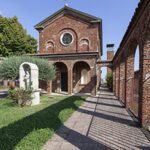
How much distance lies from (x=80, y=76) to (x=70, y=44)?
390cm

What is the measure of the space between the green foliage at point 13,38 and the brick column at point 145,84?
2971cm

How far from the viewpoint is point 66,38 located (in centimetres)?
2145

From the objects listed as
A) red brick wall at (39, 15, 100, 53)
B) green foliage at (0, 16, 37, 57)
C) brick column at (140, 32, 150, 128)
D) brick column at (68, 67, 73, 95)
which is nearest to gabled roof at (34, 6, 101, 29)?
red brick wall at (39, 15, 100, 53)

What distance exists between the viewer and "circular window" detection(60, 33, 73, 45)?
2127cm

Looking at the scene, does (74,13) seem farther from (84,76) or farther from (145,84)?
(145,84)

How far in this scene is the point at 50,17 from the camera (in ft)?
72.2

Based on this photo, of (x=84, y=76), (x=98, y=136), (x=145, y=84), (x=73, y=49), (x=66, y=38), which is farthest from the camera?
(x=66, y=38)

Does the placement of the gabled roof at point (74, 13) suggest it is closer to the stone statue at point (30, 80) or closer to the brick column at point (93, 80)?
the brick column at point (93, 80)

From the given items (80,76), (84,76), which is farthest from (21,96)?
(84,76)

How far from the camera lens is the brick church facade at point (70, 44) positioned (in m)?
19.9

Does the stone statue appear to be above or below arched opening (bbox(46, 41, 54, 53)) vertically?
below

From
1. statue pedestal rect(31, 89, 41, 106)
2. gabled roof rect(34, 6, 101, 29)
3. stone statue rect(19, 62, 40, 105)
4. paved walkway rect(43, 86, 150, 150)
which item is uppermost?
gabled roof rect(34, 6, 101, 29)

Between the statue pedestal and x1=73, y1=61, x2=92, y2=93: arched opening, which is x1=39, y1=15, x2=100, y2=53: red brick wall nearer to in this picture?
x1=73, y1=61, x2=92, y2=93: arched opening

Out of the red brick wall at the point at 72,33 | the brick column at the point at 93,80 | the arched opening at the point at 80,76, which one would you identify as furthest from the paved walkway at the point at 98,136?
the red brick wall at the point at 72,33
